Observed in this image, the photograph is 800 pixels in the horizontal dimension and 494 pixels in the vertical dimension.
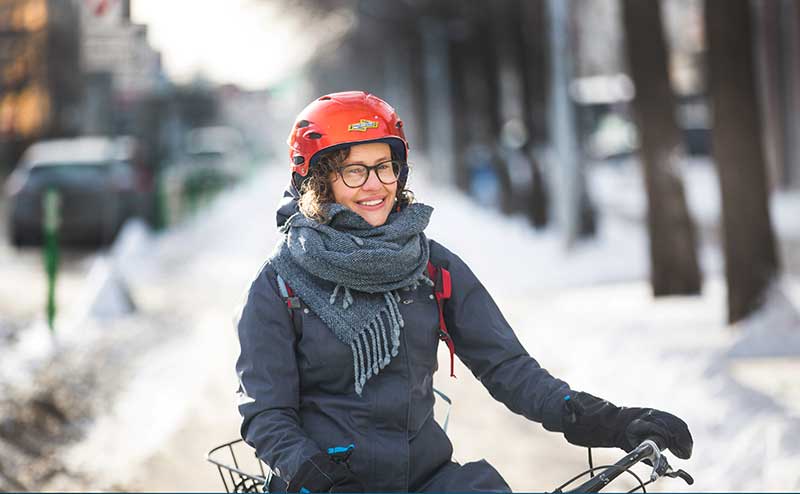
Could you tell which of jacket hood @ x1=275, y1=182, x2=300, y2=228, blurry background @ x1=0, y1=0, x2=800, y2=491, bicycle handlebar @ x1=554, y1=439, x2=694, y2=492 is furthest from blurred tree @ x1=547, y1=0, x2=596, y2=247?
bicycle handlebar @ x1=554, y1=439, x2=694, y2=492

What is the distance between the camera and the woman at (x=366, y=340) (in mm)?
3520

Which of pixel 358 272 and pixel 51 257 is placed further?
pixel 51 257

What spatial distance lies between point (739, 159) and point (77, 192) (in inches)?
572

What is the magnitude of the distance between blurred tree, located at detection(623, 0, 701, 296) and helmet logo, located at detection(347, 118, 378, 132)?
11369 millimetres

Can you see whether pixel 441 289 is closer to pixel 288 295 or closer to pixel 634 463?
pixel 288 295

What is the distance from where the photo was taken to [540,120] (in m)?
25.9

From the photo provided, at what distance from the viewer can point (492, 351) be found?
3.73 meters

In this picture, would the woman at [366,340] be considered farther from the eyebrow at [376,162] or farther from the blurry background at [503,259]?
the blurry background at [503,259]

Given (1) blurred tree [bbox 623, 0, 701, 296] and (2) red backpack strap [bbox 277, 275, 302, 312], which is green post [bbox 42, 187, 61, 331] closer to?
(1) blurred tree [bbox 623, 0, 701, 296]

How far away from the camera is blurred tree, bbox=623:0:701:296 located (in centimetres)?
1467

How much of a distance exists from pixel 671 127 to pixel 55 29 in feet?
111

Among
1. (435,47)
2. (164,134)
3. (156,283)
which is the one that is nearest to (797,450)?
(156,283)

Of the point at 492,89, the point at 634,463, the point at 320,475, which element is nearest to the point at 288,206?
the point at 320,475

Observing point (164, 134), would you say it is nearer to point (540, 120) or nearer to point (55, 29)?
point (55, 29)
